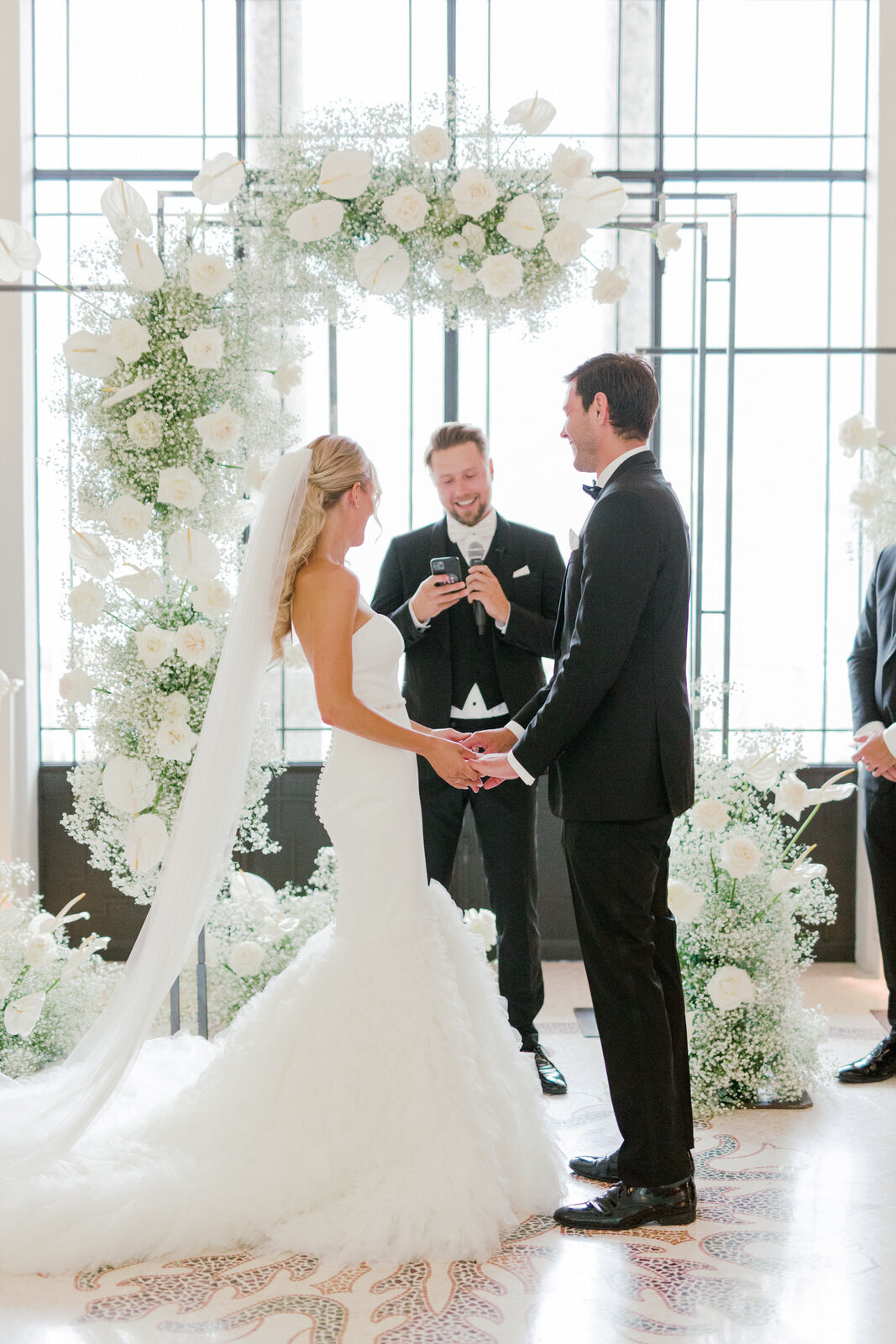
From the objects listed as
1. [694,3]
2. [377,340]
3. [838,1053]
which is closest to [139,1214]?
[838,1053]

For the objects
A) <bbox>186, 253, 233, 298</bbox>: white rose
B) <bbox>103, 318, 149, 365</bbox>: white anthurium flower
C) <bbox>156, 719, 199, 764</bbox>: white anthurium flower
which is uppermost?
<bbox>186, 253, 233, 298</bbox>: white rose

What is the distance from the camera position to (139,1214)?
2656 millimetres

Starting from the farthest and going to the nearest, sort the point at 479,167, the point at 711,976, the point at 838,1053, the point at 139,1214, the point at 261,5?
the point at 261,5, the point at 838,1053, the point at 711,976, the point at 479,167, the point at 139,1214

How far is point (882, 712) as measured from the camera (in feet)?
13.0

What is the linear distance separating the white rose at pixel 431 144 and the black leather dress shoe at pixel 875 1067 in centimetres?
310

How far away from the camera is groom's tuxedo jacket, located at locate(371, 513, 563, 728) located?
149 inches

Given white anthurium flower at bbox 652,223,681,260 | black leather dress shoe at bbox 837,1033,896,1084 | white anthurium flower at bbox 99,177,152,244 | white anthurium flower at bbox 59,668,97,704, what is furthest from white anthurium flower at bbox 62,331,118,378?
black leather dress shoe at bbox 837,1033,896,1084

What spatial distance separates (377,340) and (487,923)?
274cm

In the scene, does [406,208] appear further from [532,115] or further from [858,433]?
[858,433]

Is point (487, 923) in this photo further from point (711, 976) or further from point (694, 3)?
point (694, 3)

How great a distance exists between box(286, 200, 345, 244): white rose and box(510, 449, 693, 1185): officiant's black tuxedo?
1.18 metres

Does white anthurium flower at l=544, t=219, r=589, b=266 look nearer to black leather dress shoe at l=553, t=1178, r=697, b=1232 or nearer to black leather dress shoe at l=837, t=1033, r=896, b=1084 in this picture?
black leather dress shoe at l=553, t=1178, r=697, b=1232

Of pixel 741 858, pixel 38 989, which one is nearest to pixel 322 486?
pixel 741 858

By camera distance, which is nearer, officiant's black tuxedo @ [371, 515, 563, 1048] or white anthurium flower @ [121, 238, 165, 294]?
white anthurium flower @ [121, 238, 165, 294]
